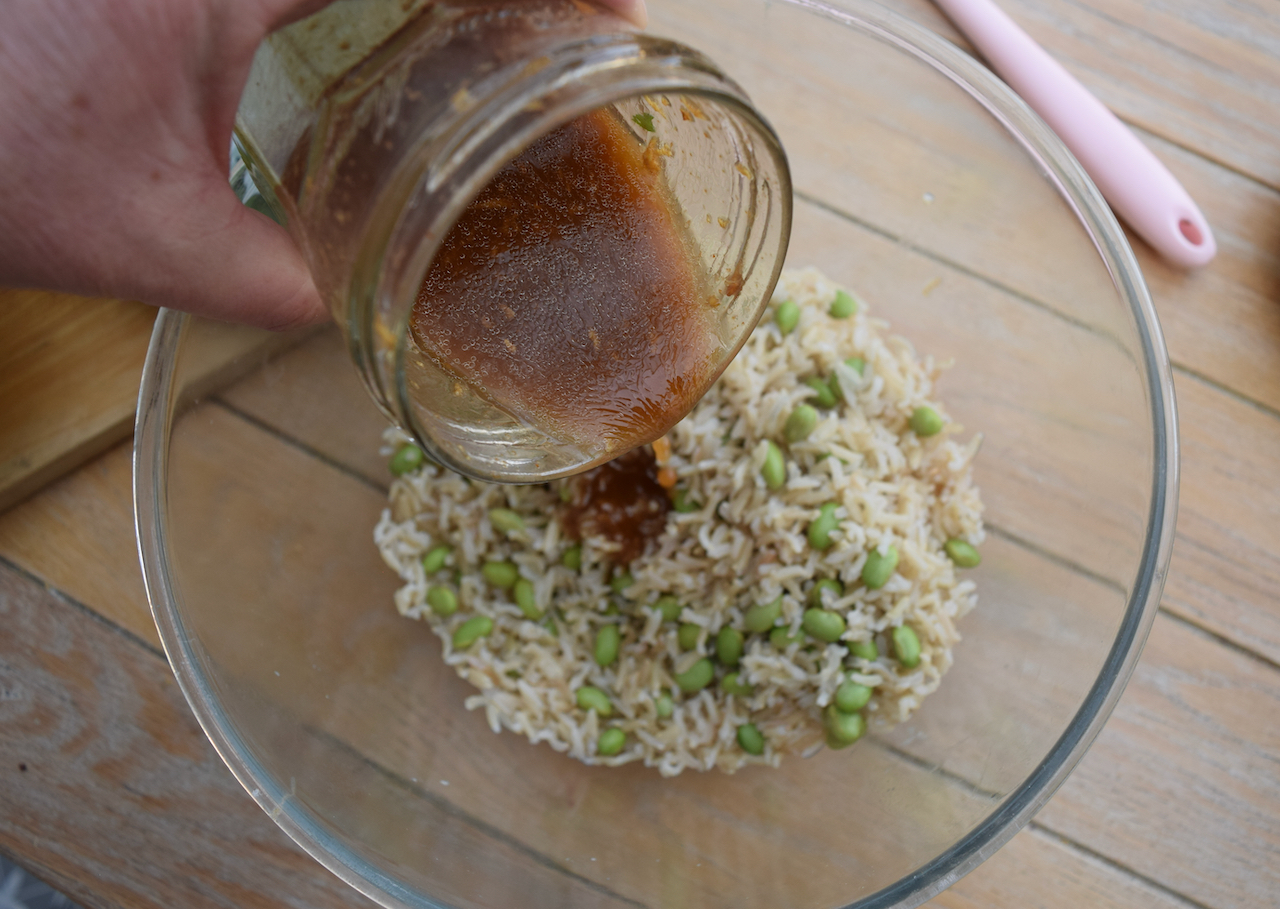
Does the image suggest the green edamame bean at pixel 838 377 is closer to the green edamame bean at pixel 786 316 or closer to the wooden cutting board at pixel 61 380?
the green edamame bean at pixel 786 316

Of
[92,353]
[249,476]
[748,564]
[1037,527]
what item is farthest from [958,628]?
[92,353]

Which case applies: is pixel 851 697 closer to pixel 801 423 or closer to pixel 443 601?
pixel 801 423

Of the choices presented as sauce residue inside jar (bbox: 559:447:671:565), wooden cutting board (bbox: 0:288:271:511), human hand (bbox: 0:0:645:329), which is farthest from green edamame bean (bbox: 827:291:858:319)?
wooden cutting board (bbox: 0:288:271:511)

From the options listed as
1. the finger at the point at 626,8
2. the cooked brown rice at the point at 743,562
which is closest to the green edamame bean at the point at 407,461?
the cooked brown rice at the point at 743,562

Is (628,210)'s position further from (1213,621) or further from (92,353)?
(1213,621)

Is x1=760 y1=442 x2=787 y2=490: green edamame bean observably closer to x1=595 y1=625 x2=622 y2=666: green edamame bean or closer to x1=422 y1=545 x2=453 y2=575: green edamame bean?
x1=595 y1=625 x2=622 y2=666: green edamame bean
